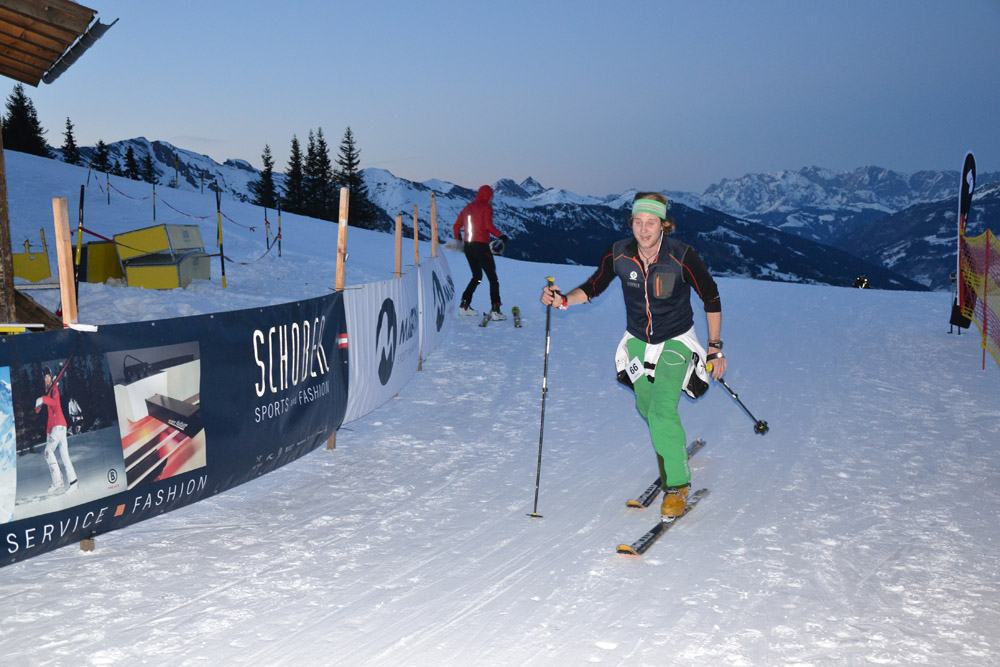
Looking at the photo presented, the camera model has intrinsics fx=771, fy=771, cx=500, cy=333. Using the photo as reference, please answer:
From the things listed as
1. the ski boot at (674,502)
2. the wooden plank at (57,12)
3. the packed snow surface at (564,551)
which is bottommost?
the packed snow surface at (564,551)

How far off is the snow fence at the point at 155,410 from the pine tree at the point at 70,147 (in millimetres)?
93293

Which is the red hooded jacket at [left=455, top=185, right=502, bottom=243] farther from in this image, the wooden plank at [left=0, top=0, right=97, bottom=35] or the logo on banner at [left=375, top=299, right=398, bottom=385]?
the wooden plank at [left=0, top=0, right=97, bottom=35]

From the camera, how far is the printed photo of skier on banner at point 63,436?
4.11 metres

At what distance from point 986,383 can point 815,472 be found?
5.12m

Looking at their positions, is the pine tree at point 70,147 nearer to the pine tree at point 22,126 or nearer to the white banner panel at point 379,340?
the pine tree at point 22,126

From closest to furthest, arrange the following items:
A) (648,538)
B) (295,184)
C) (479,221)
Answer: (648,538), (479,221), (295,184)

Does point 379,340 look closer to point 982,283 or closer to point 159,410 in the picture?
point 159,410

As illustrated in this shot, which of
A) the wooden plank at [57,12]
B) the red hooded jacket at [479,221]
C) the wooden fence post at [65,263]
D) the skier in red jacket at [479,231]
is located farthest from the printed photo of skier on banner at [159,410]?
the red hooded jacket at [479,221]

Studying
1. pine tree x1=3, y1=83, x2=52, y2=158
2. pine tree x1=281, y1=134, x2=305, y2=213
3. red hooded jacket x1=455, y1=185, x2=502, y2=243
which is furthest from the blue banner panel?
pine tree x1=3, y1=83, x2=52, y2=158

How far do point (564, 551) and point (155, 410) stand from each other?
8.96ft

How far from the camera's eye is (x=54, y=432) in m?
4.25

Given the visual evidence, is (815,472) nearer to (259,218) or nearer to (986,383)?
(986,383)

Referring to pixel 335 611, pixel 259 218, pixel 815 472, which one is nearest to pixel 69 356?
pixel 335 611

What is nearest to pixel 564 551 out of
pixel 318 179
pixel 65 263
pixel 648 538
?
pixel 648 538
